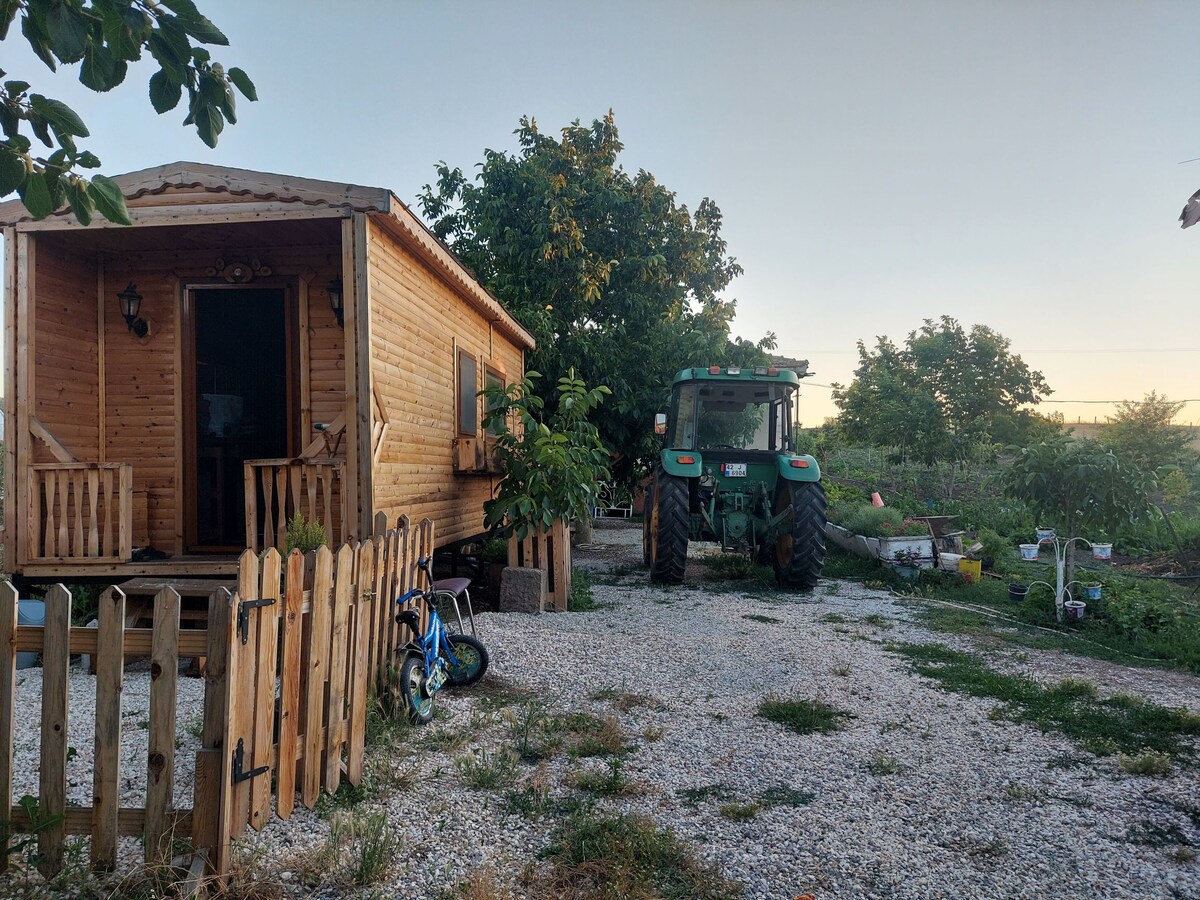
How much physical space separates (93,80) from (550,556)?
644cm

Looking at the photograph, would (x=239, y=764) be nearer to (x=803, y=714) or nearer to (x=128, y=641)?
(x=128, y=641)

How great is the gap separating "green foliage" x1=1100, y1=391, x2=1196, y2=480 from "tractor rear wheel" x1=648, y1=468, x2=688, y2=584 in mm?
13571

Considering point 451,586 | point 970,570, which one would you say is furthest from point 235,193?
point 970,570

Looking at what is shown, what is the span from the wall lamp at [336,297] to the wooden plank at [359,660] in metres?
3.82

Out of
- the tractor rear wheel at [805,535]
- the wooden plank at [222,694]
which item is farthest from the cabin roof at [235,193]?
the tractor rear wheel at [805,535]

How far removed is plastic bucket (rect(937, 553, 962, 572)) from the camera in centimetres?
936

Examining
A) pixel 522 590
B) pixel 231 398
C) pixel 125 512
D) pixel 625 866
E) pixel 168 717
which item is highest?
pixel 231 398

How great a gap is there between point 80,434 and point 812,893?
7.07 meters

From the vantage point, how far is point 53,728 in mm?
2445

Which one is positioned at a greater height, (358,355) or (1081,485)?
(358,355)

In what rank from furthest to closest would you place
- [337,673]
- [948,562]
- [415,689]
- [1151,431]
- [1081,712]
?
[1151,431] < [948,562] < [1081,712] < [415,689] < [337,673]

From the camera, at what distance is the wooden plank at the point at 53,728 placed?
8.01ft

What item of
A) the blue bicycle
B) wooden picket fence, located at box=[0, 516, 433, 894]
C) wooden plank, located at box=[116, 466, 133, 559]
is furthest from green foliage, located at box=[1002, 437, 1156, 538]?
wooden plank, located at box=[116, 466, 133, 559]

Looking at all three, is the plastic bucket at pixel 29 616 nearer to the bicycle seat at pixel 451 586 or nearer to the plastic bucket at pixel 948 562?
the bicycle seat at pixel 451 586
